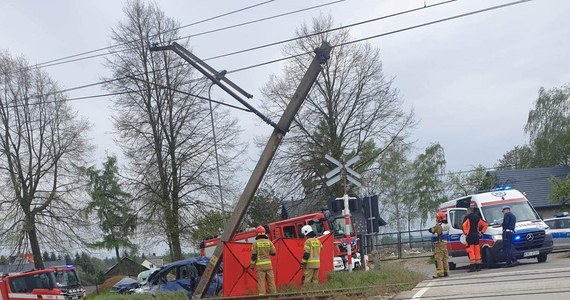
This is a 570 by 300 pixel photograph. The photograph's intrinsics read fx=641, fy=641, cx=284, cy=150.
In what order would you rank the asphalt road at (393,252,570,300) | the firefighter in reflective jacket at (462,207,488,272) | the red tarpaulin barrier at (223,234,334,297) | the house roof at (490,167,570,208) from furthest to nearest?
the house roof at (490,167,570,208), the firefighter in reflective jacket at (462,207,488,272), the red tarpaulin barrier at (223,234,334,297), the asphalt road at (393,252,570,300)

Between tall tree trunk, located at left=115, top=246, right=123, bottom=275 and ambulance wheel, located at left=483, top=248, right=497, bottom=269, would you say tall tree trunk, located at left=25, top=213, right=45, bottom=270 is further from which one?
ambulance wheel, located at left=483, top=248, right=497, bottom=269

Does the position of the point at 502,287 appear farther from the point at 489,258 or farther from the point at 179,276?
the point at 179,276

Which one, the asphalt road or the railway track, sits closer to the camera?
the asphalt road

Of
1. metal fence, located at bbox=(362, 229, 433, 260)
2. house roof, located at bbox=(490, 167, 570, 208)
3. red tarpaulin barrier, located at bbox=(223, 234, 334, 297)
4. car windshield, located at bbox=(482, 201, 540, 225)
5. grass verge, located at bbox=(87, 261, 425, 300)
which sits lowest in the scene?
metal fence, located at bbox=(362, 229, 433, 260)

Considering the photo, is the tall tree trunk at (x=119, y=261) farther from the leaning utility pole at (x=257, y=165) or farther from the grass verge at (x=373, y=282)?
the grass verge at (x=373, y=282)

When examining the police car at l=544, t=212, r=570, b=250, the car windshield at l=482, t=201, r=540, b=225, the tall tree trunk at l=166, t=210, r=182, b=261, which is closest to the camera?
the car windshield at l=482, t=201, r=540, b=225

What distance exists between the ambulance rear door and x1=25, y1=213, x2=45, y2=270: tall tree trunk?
937 inches

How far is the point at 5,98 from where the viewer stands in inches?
1368

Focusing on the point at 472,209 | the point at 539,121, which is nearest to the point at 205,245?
the point at 472,209

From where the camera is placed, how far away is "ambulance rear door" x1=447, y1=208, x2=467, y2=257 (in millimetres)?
20703

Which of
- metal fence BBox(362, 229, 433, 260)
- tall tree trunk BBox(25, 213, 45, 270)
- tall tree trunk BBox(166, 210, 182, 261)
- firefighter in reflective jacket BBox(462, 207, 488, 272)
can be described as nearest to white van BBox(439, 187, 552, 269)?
firefighter in reflective jacket BBox(462, 207, 488, 272)

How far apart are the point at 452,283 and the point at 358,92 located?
75.2 ft

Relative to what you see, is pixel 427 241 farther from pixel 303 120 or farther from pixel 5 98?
pixel 5 98

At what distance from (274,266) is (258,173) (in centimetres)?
318
